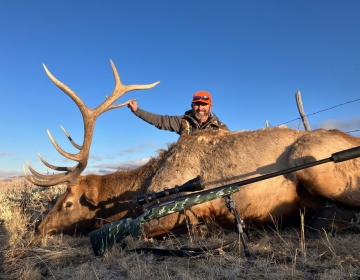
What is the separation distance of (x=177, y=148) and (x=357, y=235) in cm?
Answer: 269

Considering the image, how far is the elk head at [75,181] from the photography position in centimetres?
555

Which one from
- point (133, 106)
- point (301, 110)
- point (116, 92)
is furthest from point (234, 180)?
point (301, 110)

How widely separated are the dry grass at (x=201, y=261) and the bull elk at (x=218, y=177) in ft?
1.17

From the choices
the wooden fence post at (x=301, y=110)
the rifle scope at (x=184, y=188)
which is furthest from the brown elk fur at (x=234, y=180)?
the wooden fence post at (x=301, y=110)

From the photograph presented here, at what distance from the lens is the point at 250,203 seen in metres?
4.42

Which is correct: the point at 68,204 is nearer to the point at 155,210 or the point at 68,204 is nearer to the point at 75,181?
the point at 75,181

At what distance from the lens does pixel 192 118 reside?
7.09 m

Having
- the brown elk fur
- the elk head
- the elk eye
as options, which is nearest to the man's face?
the brown elk fur

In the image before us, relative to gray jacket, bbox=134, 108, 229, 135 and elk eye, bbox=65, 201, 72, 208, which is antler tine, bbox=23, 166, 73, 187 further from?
gray jacket, bbox=134, 108, 229, 135

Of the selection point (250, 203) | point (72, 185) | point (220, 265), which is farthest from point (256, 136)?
point (72, 185)

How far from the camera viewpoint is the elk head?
555 centimetres

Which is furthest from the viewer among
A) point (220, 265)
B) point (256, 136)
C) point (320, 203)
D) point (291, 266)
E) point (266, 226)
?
point (256, 136)

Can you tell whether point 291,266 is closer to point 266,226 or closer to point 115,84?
point 266,226

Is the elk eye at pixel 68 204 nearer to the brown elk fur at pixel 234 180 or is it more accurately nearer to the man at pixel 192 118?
the brown elk fur at pixel 234 180
